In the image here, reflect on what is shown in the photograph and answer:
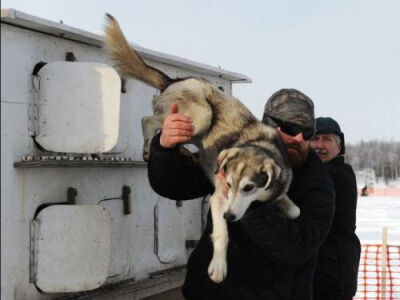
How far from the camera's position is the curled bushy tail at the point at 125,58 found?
3.07m

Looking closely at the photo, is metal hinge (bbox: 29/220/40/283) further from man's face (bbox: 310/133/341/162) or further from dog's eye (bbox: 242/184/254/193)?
man's face (bbox: 310/133/341/162)

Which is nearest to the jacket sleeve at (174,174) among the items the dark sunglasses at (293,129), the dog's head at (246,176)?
the dog's head at (246,176)

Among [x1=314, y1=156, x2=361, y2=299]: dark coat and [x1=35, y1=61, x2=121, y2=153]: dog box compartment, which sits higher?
[x1=35, y1=61, x2=121, y2=153]: dog box compartment

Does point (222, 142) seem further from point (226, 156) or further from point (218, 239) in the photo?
point (218, 239)

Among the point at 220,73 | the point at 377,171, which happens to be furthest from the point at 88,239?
the point at 377,171

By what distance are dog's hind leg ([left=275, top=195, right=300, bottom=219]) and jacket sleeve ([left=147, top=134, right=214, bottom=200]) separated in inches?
18.4

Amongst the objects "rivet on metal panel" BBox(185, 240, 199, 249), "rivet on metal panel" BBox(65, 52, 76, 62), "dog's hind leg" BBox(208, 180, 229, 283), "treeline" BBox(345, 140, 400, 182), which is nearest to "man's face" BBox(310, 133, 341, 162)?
"rivet on metal panel" BBox(185, 240, 199, 249)

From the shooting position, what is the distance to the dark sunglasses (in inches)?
104

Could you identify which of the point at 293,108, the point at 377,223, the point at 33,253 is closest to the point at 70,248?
the point at 33,253

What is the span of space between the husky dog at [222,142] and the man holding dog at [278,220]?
2.3 inches

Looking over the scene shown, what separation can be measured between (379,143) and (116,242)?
3714 inches

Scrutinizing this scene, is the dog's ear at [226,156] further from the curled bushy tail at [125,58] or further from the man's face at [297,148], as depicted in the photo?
the curled bushy tail at [125,58]

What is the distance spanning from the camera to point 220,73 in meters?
4.42

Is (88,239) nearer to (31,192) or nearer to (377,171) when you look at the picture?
(31,192)
